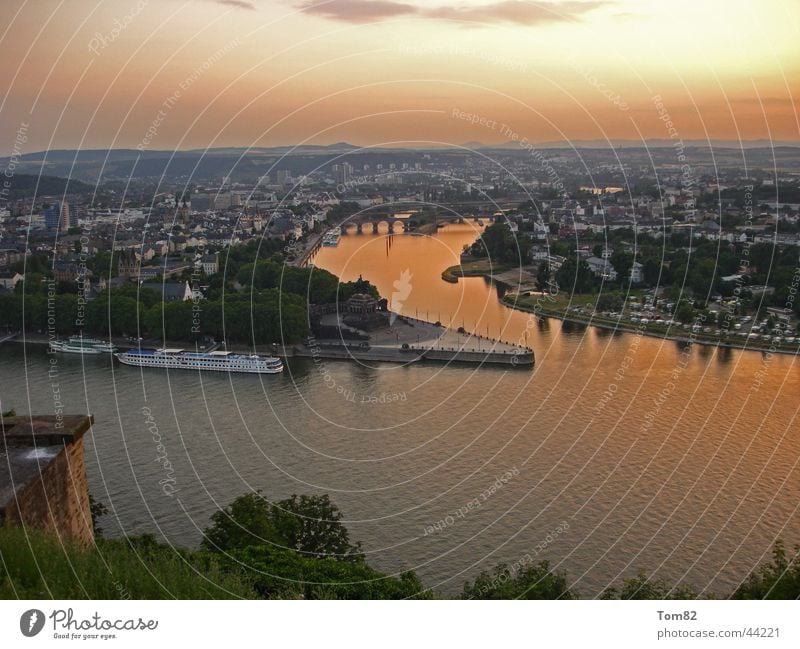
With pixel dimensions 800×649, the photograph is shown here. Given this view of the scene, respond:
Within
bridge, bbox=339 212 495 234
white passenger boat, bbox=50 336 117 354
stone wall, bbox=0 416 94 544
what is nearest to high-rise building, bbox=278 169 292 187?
bridge, bbox=339 212 495 234

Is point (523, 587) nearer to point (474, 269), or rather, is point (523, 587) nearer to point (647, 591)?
point (647, 591)

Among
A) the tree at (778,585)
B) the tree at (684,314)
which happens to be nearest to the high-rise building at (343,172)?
the tree at (684,314)

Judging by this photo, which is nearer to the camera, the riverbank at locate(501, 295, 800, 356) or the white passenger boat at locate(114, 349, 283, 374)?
the white passenger boat at locate(114, 349, 283, 374)

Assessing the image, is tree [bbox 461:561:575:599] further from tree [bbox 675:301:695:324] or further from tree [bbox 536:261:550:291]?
tree [bbox 536:261:550:291]

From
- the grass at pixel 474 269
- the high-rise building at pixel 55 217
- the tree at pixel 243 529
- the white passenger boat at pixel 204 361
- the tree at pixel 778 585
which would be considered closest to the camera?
the tree at pixel 778 585

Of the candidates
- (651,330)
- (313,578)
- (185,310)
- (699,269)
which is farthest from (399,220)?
(313,578)

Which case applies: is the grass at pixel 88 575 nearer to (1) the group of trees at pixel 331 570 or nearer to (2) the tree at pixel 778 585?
(1) the group of trees at pixel 331 570
